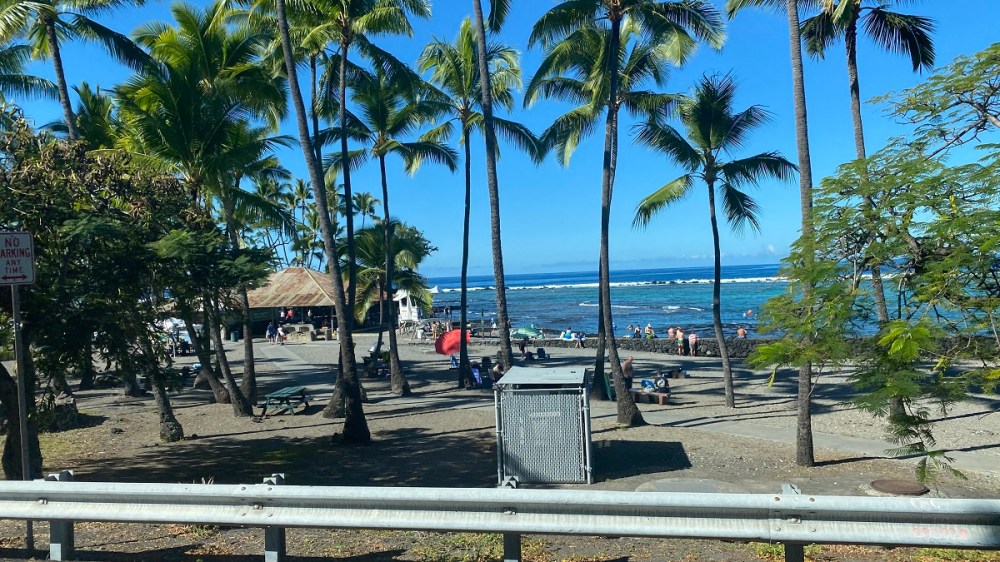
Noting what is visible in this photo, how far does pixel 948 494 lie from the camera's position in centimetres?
907

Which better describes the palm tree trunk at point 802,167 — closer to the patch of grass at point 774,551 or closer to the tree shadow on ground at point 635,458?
the tree shadow on ground at point 635,458

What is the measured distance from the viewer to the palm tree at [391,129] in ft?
68.5

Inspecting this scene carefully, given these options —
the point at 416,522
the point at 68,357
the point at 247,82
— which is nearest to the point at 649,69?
the point at 247,82

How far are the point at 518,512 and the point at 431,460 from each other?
26.1 feet

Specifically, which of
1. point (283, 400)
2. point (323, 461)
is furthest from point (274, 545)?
Answer: point (283, 400)

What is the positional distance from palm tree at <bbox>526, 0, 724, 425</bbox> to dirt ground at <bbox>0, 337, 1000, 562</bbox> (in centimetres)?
342

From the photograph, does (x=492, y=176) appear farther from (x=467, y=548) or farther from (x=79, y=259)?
(x=467, y=548)

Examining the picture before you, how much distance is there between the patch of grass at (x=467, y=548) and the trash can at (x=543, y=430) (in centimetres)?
482

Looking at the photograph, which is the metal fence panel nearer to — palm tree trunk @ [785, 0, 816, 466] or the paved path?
palm tree trunk @ [785, 0, 816, 466]

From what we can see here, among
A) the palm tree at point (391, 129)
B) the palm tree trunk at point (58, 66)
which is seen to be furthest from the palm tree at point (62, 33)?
the palm tree at point (391, 129)

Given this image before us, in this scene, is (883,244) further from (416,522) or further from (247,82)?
(247,82)

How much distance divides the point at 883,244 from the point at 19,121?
10.1 metres

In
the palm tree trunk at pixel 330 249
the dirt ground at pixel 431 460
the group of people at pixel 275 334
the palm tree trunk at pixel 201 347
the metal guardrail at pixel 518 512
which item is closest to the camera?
the metal guardrail at pixel 518 512

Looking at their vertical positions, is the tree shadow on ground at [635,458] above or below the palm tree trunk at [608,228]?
below
